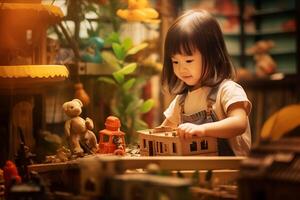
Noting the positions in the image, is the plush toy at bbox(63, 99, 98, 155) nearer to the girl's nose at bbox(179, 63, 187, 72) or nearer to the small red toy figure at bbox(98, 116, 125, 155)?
the small red toy figure at bbox(98, 116, 125, 155)

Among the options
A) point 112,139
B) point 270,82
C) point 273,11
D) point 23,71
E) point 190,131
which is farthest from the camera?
point 273,11

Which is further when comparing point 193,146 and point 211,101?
point 211,101

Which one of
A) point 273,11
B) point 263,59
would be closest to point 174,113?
point 263,59

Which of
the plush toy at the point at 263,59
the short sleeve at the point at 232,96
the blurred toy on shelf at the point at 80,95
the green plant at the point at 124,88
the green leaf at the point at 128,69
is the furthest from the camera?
the plush toy at the point at 263,59

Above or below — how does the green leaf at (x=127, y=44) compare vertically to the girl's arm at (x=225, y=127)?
above

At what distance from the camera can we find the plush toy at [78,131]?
179 cm

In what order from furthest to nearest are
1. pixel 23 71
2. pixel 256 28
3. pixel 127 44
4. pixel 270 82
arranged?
pixel 256 28, pixel 270 82, pixel 127 44, pixel 23 71

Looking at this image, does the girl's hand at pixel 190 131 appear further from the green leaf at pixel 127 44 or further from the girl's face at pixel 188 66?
the green leaf at pixel 127 44

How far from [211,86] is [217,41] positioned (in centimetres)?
14

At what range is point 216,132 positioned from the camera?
1.55m

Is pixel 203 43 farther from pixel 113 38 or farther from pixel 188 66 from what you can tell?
pixel 113 38

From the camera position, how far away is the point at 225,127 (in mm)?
1561

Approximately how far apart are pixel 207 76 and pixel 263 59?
9.97 ft

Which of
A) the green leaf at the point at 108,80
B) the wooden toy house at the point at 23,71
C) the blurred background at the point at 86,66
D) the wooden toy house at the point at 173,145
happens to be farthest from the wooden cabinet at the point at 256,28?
the wooden toy house at the point at 173,145
